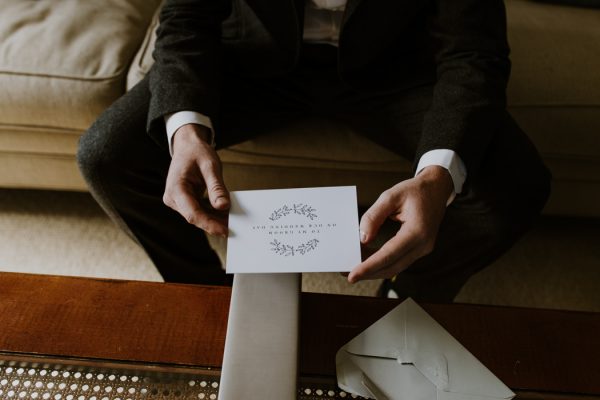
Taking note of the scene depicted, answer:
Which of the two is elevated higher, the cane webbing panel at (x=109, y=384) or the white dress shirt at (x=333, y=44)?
the white dress shirt at (x=333, y=44)

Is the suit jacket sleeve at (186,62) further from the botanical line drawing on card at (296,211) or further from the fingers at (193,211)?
the botanical line drawing on card at (296,211)

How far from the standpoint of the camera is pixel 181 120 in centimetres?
74

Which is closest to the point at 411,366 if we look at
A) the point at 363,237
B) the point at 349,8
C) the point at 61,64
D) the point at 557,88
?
the point at 363,237

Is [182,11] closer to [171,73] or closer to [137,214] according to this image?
[171,73]

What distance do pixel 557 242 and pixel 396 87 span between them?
0.72 metres

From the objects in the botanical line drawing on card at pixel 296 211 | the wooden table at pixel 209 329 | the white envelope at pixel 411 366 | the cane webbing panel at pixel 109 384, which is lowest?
the cane webbing panel at pixel 109 384

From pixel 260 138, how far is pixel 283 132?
51 mm

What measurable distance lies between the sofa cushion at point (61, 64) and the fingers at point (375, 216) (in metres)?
0.66

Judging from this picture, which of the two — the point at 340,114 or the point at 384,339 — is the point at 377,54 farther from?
the point at 384,339

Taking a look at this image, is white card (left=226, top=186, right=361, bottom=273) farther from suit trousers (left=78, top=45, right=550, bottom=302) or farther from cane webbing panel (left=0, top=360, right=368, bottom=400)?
suit trousers (left=78, top=45, right=550, bottom=302)

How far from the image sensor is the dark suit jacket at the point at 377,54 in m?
0.74

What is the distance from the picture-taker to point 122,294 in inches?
24.4

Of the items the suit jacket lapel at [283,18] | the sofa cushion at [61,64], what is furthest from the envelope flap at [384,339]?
the sofa cushion at [61,64]

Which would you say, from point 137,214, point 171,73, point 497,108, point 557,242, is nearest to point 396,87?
point 497,108
